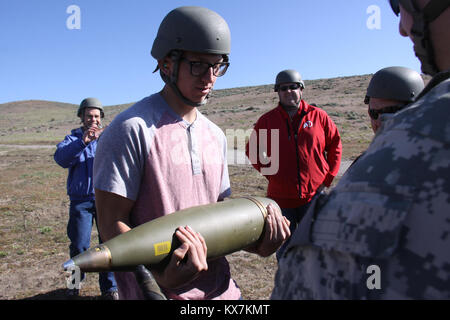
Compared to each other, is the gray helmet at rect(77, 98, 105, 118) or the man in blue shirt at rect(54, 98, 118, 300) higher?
the gray helmet at rect(77, 98, 105, 118)

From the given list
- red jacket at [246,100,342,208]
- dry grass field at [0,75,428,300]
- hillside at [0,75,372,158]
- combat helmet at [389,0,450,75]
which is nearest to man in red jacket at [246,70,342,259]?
red jacket at [246,100,342,208]

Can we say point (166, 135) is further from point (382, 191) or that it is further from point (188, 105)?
point (382, 191)

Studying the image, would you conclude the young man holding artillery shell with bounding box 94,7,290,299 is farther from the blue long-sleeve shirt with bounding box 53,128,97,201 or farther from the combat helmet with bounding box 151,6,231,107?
the blue long-sleeve shirt with bounding box 53,128,97,201

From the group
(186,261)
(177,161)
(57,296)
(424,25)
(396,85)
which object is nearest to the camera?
(424,25)

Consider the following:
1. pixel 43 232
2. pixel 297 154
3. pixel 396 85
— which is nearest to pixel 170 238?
pixel 396 85

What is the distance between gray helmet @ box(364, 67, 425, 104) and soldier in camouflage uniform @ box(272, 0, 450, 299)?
9.79 feet

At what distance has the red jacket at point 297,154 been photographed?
4.93 metres

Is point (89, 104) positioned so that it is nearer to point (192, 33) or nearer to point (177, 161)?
point (192, 33)

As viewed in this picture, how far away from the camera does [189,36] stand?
228cm

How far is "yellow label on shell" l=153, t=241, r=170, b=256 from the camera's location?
1.99 m

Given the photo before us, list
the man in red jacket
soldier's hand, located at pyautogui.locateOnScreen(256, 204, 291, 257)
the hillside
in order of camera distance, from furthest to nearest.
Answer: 1. the hillside
2. the man in red jacket
3. soldier's hand, located at pyautogui.locateOnScreen(256, 204, 291, 257)

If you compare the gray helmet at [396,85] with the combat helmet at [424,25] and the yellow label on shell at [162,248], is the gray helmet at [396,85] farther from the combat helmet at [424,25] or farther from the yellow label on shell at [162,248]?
the yellow label on shell at [162,248]

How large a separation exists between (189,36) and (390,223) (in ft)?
5.95
